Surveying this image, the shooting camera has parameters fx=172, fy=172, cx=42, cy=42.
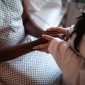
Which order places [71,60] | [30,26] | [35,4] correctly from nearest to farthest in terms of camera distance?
[71,60] < [30,26] < [35,4]

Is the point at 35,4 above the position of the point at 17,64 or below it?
above

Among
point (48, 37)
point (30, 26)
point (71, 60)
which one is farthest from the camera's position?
point (30, 26)

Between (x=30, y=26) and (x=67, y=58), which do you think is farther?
(x=30, y=26)

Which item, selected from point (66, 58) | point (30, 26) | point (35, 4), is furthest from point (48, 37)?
point (35, 4)

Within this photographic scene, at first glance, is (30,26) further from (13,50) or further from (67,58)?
(67,58)

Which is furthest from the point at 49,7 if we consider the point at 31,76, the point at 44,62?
the point at 31,76

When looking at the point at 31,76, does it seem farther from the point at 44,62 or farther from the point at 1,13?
the point at 1,13

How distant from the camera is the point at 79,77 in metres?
0.83

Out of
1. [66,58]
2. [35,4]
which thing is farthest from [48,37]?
[35,4]

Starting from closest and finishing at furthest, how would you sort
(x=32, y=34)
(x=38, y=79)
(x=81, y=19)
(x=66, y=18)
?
(x=81, y=19) < (x=38, y=79) < (x=32, y=34) < (x=66, y=18)

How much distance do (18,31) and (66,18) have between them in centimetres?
110

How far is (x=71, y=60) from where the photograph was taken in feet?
2.68

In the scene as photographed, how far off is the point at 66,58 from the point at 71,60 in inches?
1.0

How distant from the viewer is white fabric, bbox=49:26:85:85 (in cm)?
81
